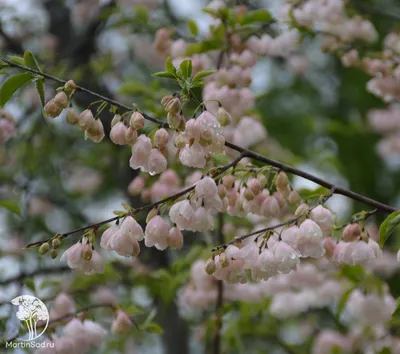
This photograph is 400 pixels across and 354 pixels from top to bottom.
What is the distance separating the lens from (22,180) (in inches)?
164

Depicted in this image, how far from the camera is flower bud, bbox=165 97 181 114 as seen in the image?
1618 millimetres

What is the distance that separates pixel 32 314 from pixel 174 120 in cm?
107

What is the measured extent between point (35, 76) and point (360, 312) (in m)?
2.04

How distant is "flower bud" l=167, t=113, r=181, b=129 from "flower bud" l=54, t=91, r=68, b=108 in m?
A: 0.31

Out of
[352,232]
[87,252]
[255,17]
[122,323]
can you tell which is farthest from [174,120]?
[255,17]

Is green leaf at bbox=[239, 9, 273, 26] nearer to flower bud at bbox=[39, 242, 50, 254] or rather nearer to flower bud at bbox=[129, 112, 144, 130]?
flower bud at bbox=[129, 112, 144, 130]

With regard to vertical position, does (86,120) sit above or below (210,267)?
above

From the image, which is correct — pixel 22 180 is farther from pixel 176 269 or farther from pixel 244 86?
pixel 244 86

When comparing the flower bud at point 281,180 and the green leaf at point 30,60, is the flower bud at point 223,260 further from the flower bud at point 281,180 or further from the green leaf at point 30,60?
the green leaf at point 30,60

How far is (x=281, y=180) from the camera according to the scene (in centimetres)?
182

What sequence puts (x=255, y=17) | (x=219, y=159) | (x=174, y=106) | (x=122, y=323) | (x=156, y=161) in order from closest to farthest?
(x=174, y=106) → (x=156, y=161) → (x=219, y=159) → (x=122, y=323) → (x=255, y=17)

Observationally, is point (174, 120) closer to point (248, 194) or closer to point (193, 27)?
point (248, 194)

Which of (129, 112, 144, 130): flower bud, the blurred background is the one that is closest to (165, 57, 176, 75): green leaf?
(129, 112, 144, 130): flower bud

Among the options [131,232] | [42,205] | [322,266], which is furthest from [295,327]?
[131,232]
